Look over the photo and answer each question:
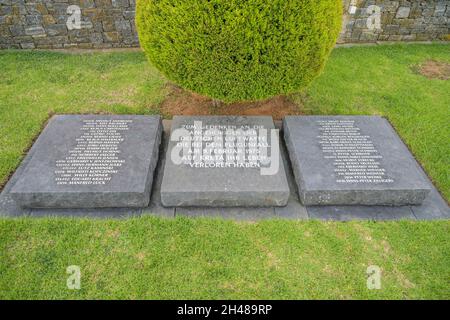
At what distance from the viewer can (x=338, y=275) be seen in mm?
3955

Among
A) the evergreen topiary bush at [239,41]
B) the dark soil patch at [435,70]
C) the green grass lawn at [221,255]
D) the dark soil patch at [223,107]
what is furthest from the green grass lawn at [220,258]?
the dark soil patch at [435,70]

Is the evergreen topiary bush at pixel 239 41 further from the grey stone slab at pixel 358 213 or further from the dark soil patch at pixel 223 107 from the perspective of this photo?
the grey stone slab at pixel 358 213

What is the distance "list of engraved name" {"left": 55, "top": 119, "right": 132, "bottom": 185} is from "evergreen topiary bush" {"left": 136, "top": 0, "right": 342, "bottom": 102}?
139 cm

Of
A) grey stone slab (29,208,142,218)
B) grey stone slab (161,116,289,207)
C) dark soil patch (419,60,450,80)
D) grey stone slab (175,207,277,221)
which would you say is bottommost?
grey stone slab (175,207,277,221)

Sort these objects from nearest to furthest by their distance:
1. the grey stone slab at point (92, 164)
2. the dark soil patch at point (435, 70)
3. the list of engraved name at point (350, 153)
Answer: the grey stone slab at point (92, 164) < the list of engraved name at point (350, 153) < the dark soil patch at point (435, 70)

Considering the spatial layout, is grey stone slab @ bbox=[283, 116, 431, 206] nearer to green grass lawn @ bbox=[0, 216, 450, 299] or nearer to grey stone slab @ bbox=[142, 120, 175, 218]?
green grass lawn @ bbox=[0, 216, 450, 299]

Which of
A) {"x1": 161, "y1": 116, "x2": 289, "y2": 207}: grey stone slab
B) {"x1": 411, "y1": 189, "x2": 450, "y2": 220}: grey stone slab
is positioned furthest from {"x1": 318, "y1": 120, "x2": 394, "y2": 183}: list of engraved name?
{"x1": 161, "y1": 116, "x2": 289, "y2": 207}: grey stone slab

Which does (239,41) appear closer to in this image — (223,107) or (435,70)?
(223,107)

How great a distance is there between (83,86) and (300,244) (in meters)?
5.76

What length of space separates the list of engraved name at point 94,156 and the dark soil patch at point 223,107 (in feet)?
3.92

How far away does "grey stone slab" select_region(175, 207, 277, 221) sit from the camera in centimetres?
460

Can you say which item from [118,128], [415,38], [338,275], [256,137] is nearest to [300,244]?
[338,275]

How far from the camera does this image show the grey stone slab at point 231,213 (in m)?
4.60

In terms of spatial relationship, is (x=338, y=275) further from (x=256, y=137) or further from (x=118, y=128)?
(x=118, y=128)
